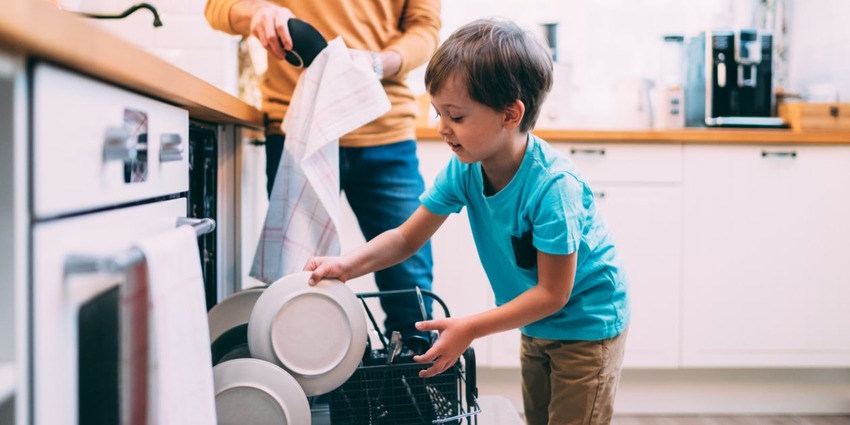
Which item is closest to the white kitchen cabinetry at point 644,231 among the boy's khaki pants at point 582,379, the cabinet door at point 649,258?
the cabinet door at point 649,258

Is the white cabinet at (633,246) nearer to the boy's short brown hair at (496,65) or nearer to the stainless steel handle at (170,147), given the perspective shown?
the boy's short brown hair at (496,65)

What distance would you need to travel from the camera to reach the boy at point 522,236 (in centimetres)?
117

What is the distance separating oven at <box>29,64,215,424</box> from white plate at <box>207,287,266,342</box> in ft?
1.56

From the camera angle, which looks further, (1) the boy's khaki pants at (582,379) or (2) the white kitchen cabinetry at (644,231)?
(2) the white kitchen cabinetry at (644,231)

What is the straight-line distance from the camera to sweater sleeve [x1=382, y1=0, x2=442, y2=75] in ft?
5.37

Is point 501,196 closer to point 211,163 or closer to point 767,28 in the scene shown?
point 211,163

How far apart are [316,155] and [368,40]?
0.34 metres

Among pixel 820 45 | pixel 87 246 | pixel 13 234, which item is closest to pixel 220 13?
pixel 87 246

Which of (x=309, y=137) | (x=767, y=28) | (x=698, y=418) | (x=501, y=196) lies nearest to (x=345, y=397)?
(x=501, y=196)

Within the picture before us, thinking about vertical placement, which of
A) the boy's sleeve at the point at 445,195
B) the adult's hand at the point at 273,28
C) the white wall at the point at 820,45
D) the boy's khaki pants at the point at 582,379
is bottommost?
the boy's khaki pants at the point at 582,379

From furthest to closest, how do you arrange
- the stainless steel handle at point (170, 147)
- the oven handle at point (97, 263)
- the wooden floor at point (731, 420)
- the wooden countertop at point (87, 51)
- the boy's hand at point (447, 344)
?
the wooden floor at point (731, 420) < the boy's hand at point (447, 344) < the stainless steel handle at point (170, 147) < the oven handle at point (97, 263) < the wooden countertop at point (87, 51)

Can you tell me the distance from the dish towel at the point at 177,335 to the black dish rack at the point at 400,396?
1.16 feet

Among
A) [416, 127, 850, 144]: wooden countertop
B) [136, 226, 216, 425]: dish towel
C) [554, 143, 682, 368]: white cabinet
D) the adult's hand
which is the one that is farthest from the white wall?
[136, 226, 216, 425]: dish towel

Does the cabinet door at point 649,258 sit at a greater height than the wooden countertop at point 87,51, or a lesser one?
lesser
